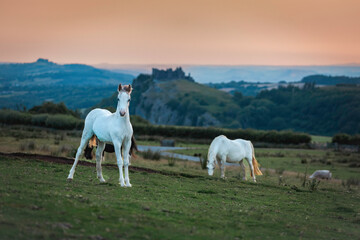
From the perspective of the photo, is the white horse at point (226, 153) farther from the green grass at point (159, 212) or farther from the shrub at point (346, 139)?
the shrub at point (346, 139)

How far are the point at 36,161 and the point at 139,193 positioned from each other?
734 centimetres

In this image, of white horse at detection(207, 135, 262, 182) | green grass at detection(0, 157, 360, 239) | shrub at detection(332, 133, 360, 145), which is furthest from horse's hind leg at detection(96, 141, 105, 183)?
shrub at detection(332, 133, 360, 145)

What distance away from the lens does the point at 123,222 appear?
7520 millimetres

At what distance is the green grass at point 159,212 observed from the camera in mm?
6980

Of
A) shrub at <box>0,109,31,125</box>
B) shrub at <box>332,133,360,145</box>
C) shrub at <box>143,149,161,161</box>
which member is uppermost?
shrub at <box>143,149,161,161</box>

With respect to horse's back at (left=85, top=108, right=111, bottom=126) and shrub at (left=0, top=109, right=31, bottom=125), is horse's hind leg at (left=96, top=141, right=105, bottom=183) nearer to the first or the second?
horse's back at (left=85, top=108, right=111, bottom=126)

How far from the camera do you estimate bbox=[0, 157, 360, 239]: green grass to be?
22.9 feet

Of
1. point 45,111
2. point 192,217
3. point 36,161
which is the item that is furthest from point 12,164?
point 45,111

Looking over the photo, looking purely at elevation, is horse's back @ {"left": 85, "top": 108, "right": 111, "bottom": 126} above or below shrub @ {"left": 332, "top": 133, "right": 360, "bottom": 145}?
above

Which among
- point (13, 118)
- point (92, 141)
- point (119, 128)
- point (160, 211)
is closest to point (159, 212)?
point (160, 211)

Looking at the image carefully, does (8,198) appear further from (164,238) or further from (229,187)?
(229,187)

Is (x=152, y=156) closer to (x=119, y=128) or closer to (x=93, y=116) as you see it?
(x=93, y=116)

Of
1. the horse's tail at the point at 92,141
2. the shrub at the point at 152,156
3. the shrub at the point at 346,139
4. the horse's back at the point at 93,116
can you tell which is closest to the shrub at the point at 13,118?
the shrub at the point at 152,156

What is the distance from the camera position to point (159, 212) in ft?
28.9
